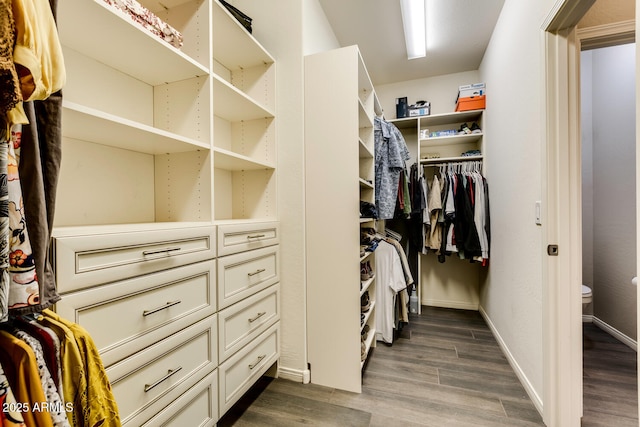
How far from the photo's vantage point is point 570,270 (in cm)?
138

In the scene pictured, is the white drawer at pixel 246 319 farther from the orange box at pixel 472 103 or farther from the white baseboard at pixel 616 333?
the white baseboard at pixel 616 333

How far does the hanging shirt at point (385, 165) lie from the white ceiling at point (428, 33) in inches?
30.6

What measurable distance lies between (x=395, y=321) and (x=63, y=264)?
228 centimetres

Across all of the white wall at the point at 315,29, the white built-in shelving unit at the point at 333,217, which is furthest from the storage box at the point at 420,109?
the white built-in shelving unit at the point at 333,217

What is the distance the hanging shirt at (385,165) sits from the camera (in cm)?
241

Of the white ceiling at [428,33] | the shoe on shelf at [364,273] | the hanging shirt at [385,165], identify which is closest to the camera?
the shoe on shelf at [364,273]

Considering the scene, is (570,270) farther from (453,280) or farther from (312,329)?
(453,280)

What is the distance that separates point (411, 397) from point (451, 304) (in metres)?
1.87

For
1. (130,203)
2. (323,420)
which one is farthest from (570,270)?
(130,203)

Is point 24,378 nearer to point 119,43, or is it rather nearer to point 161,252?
point 161,252

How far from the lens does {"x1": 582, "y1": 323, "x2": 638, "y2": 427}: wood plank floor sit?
4.83 feet

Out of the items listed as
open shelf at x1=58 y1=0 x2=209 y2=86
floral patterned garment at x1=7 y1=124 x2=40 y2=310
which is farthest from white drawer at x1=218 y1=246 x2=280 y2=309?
open shelf at x1=58 y1=0 x2=209 y2=86

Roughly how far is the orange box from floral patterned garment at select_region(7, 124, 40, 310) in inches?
129

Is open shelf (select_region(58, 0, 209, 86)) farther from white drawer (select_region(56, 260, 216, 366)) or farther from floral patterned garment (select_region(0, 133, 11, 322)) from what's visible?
white drawer (select_region(56, 260, 216, 366))
